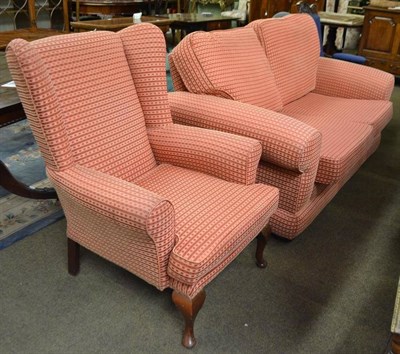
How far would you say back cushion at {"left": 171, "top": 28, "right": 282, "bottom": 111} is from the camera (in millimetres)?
1774

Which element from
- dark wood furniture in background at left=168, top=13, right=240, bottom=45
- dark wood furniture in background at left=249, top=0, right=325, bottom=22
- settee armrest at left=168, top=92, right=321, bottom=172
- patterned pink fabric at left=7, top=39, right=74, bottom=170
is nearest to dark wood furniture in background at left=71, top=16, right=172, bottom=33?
dark wood furniture in background at left=168, top=13, right=240, bottom=45

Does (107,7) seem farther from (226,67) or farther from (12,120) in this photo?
(12,120)

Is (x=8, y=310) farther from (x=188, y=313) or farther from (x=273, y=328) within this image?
(x=273, y=328)

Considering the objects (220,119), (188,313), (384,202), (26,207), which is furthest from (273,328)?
(26,207)

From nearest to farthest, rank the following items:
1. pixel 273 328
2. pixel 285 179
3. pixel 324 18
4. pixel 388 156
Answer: pixel 273 328, pixel 285 179, pixel 388 156, pixel 324 18

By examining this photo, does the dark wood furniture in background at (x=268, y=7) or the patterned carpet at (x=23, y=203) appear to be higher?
the dark wood furniture in background at (x=268, y=7)

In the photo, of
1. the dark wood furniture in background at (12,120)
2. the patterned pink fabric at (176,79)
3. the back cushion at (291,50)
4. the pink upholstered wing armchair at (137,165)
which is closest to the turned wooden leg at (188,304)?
the pink upholstered wing armchair at (137,165)

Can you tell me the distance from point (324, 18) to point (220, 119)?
2.75 meters

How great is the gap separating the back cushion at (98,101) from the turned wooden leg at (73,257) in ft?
1.05

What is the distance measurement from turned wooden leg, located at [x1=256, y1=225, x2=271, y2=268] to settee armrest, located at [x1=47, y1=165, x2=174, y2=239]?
0.52 meters

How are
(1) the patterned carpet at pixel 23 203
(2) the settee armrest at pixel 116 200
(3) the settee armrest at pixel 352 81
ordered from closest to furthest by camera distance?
(2) the settee armrest at pixel 116 200 < (1) the patterned carpet at pixel 23 203 < (3) the settee armrest at pixel 352 81

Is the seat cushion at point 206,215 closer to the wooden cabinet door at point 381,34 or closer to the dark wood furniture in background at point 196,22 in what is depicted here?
the dark wood furniture in background at point 196,22

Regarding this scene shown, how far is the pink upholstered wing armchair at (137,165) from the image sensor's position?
1.14m

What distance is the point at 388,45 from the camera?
3973 millimetres
